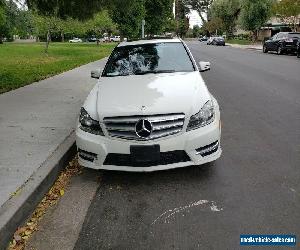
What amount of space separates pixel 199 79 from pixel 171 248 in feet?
9.41

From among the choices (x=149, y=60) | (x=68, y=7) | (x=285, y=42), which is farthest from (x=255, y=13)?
(x=149, y=60)

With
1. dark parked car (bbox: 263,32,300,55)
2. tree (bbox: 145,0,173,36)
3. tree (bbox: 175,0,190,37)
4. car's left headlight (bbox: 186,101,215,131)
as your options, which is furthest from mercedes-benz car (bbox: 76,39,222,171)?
tree (bbox: 175,0,190,37)

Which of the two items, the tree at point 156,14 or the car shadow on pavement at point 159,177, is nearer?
the car shadow on pavement at point 159,177

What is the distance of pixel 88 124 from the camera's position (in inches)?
193

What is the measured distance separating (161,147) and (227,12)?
3328 inches

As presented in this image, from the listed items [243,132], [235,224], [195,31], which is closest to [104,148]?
[235,224]

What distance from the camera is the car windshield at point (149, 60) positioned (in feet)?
21.1

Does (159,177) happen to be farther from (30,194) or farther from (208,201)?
(30,194)

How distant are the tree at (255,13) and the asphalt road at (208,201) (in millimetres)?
52016

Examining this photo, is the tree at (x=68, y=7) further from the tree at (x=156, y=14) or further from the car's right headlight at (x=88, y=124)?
the tree at (x=156, y=14)

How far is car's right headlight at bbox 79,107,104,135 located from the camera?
15.8 ft

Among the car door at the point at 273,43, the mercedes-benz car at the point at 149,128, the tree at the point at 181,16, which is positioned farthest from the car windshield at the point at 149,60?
the tree at the point at 181,16

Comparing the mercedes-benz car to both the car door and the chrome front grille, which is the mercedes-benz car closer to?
the chrome front grille

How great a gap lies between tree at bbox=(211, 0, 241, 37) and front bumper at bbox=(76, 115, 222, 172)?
3145 inches
